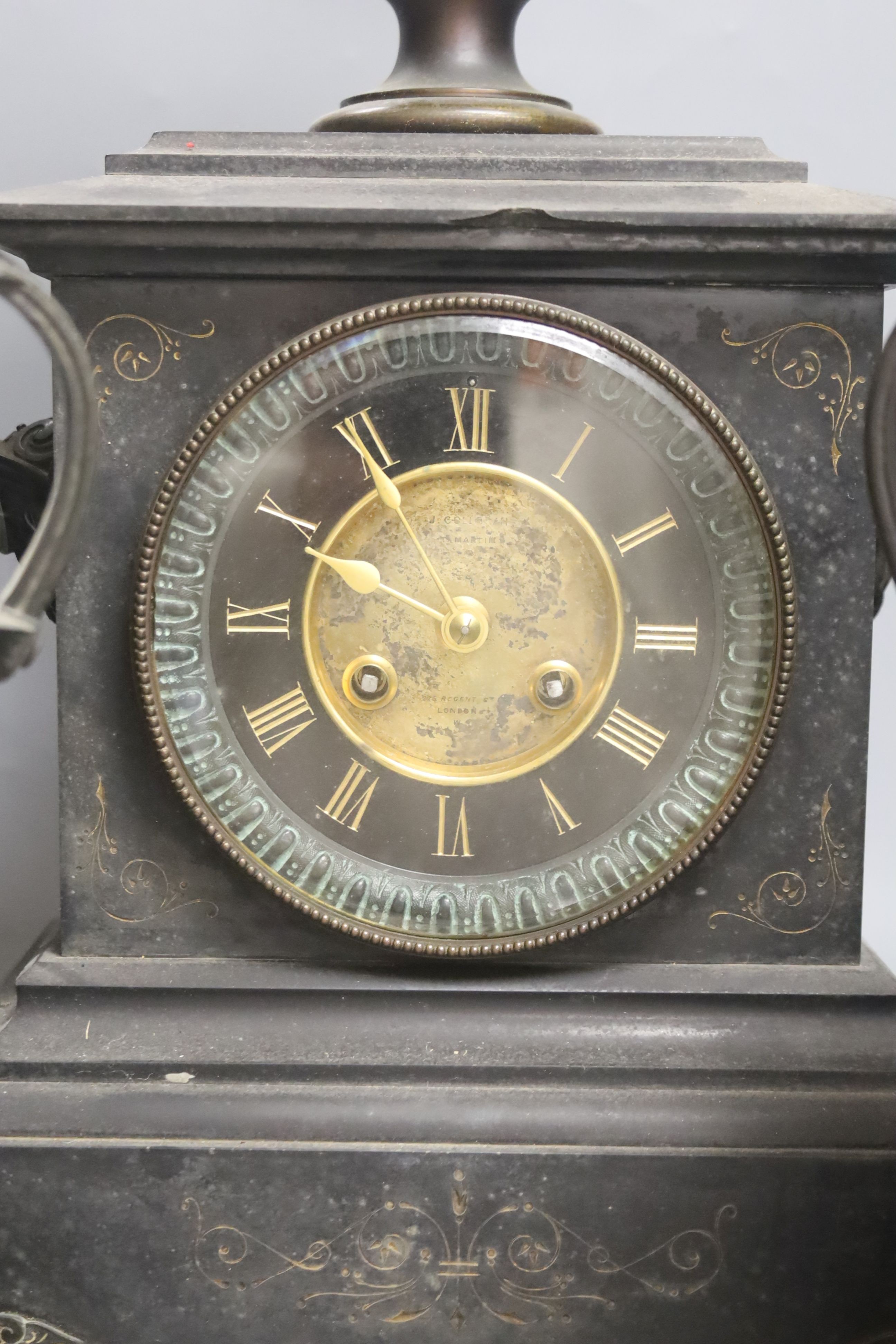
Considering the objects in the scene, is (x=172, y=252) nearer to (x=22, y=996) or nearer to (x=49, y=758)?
(x=22, y=996)

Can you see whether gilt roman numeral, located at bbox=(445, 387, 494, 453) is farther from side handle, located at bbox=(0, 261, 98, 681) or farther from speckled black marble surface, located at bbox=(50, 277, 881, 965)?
side handle, located at bbox=(0, 261, 98, 681)

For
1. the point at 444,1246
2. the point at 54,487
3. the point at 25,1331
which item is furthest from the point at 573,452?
the point at 25,1331

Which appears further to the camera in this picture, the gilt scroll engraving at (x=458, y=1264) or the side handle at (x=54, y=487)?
the gilt scroll engraving at (x=458, y=1264)

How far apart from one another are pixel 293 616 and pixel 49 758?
0.86m

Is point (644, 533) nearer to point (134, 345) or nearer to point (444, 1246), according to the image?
point (134, 345)

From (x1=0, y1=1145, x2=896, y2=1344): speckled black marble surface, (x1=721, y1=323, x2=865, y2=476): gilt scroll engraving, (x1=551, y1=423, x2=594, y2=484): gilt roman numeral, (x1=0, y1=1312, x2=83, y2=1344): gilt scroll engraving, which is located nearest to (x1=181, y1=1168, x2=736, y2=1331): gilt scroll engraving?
(x1=0, y1=1145, x2=896, y2=1344): speckled black marble surface

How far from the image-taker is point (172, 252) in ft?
4.82

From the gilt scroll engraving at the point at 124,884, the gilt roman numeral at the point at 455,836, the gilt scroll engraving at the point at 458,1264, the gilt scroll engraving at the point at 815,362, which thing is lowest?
the gilt scroll engraving at the point at 458,1264

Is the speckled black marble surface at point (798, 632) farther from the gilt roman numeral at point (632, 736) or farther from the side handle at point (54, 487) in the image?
the side handle at point (54, 487)

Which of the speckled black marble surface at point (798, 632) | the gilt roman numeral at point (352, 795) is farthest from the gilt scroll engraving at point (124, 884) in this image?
the gilt roman numeral at point (352, 795)

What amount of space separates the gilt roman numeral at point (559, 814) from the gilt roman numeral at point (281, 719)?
249 mm

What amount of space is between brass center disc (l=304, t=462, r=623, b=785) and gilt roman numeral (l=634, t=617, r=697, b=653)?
23mm

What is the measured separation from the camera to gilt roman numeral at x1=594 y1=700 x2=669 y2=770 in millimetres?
1521

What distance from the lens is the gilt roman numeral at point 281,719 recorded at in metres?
1.52
